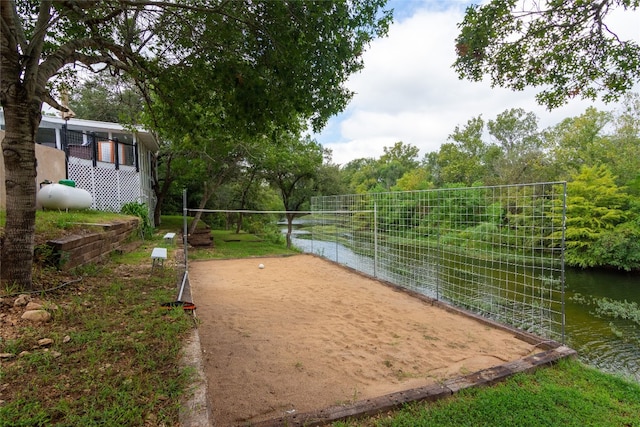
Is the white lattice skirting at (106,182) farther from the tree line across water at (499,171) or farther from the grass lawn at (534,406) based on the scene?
the grass lawn at (534,406)

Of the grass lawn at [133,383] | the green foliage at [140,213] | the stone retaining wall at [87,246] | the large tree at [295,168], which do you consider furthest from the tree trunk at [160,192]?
the grass lawn at [133,383]

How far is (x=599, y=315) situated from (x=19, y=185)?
1123 centimetres

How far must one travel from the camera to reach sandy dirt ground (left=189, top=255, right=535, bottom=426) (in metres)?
2.63

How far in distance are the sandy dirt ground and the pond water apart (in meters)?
2.21

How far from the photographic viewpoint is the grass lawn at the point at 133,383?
1823 millimetres

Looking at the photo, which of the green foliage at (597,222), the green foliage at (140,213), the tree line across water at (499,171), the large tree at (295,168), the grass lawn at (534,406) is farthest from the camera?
the large tree at (295,168)

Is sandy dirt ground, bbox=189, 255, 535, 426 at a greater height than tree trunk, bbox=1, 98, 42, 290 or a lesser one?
lesser

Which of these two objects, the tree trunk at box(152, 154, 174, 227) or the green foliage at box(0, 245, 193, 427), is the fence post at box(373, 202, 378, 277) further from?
the tree trunk at box(152, 154, 174, 227)

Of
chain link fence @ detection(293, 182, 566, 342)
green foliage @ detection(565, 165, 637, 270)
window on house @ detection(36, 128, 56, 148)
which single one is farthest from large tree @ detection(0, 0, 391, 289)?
green foliage @ detection(565, 165, 637, 270)

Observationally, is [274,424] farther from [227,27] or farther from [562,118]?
[562,118]

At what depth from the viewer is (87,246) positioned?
497cm

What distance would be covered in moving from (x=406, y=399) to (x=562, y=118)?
30700mm

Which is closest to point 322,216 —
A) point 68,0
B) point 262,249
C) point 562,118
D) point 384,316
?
point 262,249

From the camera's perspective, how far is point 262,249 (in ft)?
45.7
